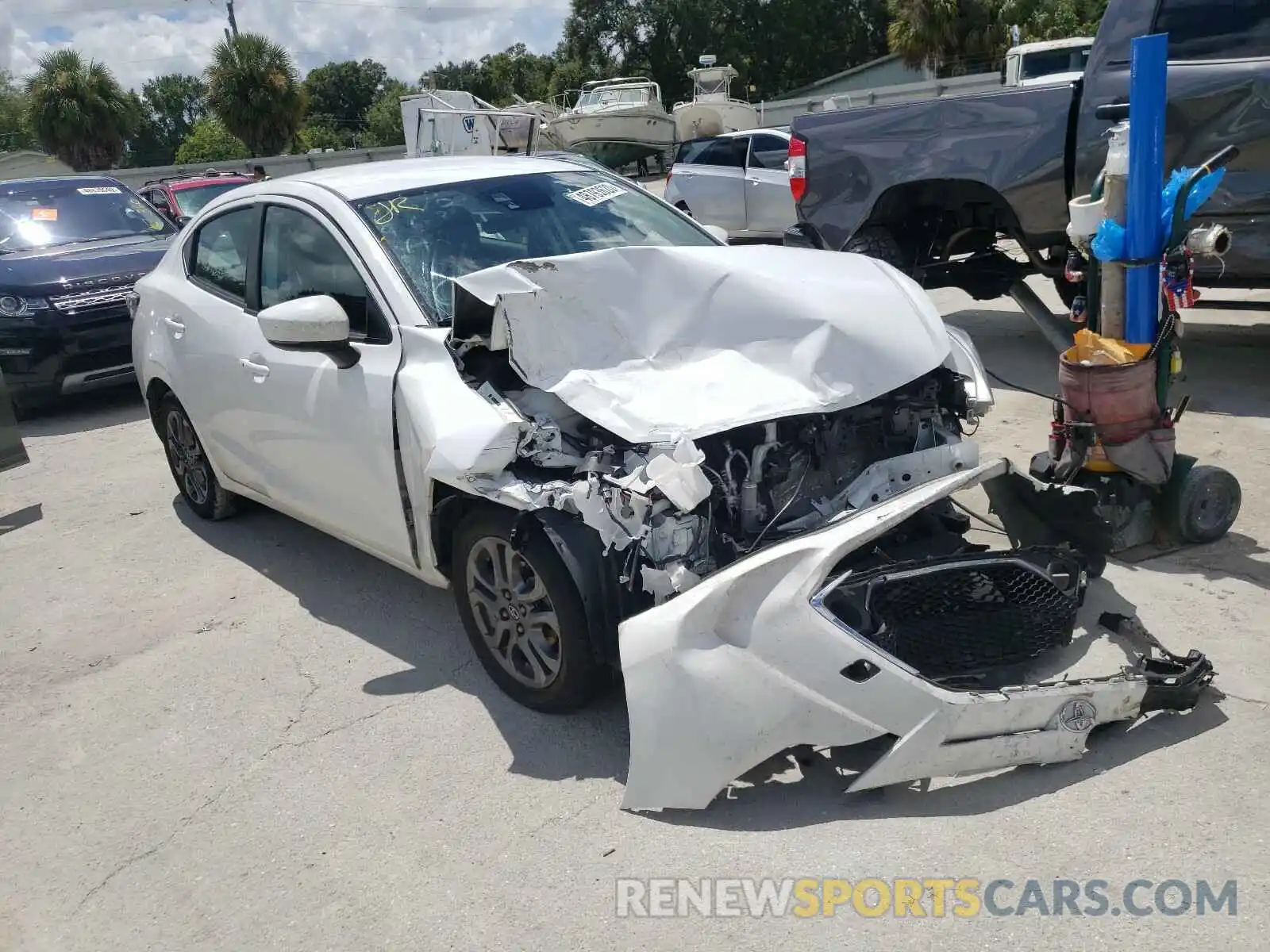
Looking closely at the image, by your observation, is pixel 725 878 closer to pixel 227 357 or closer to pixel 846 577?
pixel 846 577

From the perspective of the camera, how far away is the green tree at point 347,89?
90.5 meters

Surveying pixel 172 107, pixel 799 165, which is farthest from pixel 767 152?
pixel 172 107

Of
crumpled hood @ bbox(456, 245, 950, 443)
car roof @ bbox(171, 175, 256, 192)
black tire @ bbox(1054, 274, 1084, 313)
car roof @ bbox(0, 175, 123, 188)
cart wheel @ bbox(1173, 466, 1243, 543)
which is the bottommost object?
cart wheel @ bbox(1173, 466, 1243, 543)

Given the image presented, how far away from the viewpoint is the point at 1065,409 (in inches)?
169

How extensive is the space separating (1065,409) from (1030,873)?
7.23 ft

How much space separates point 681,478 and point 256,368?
7.60 ft

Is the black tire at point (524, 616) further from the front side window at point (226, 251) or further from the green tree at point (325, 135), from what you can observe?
the green tree at point (325, 135)

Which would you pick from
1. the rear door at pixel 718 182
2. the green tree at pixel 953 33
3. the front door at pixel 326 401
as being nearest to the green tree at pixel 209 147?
the green tree at pixel 953 33

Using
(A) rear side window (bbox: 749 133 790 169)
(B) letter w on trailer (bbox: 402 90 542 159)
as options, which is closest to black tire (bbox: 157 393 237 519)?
(A) rear side window (bbox: 749 133 790 169)

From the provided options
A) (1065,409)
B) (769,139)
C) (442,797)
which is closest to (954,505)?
(1065,409)

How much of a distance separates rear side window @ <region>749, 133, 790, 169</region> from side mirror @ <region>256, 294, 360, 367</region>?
36.3 feet

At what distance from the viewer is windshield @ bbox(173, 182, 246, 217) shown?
14625 mm

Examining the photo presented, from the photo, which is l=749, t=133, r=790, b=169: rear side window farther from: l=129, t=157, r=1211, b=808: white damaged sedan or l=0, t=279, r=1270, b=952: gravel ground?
l=129, t=157, r=1211, b=808: white damaged sedan

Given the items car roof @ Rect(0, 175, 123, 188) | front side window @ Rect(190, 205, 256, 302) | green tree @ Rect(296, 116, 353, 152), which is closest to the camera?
front side window @ Rect(190, 205, 256, 302)
